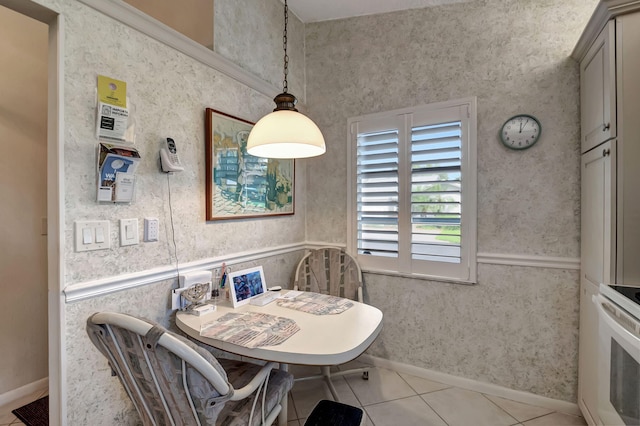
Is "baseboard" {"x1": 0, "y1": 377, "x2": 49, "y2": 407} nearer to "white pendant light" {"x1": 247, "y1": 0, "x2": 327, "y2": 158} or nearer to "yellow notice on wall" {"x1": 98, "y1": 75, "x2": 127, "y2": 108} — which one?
"yellow notice on wall" {"x1": 98, "y1": 75, "x2": 127, "y2": 108}

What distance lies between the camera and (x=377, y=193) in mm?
2549

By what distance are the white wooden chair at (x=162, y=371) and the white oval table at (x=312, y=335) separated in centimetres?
18

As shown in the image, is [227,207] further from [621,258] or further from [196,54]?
[621,258]

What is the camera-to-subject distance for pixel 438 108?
2289mm

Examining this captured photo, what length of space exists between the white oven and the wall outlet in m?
2.10

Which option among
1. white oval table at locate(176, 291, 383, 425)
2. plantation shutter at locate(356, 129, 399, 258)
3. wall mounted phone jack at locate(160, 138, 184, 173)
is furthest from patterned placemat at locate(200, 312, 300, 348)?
plantation shutter at locate(356, 129, 399, 258)

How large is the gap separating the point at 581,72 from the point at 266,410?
8.66 ft

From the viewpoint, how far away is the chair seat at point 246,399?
47.3 inches

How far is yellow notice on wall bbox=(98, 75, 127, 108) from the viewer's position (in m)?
1.36

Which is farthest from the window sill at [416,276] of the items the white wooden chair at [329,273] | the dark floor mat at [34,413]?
the dark floor mat at [34,413]

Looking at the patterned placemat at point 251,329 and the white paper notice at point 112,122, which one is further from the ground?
the white paper notice at point 112,122

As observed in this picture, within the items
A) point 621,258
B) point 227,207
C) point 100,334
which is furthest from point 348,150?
point 100,334

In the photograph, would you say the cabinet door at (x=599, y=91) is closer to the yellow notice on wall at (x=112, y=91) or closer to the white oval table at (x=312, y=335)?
the white oval table at (x=312, y=335)

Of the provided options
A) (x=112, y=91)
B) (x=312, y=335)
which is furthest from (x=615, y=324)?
(x=112, y=91)
